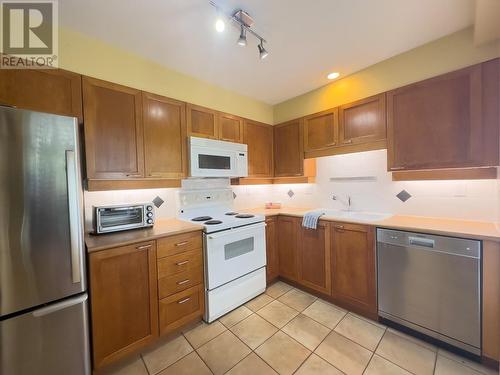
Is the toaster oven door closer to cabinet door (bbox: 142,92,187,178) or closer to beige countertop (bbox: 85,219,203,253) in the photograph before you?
beige countertop (bbox: 85,219,203,253)

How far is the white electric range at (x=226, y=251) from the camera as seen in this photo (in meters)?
1.94

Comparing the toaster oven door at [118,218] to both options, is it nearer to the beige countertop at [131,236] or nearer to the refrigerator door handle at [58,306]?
the beige countertop at [131,236]

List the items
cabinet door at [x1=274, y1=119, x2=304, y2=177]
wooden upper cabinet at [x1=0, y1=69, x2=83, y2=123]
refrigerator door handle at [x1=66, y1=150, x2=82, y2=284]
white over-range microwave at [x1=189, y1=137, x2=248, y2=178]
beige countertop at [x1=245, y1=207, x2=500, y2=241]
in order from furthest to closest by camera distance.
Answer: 1. cabinet door at [x1=274, y1=119, x2=304, y2=177]
2. white over-range microwave at [x1=189, y1=137, x2=248, y2=178]
3. beige countertop at [x1=245, y1=207, x2=500, y2=241]
4. wooden upper cabinet at [x1=0, y1=69, x2=83, y2=123]
5. refrigerator door handle at [x1=66, y1=150, x2=82, y2=284]

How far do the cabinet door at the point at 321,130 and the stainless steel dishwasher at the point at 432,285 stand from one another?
117 centimetres

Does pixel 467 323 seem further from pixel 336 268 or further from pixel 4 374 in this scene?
pixel 4 374

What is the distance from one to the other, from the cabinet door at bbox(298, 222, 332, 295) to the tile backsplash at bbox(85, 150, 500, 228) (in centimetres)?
60

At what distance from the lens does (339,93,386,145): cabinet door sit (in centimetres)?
209

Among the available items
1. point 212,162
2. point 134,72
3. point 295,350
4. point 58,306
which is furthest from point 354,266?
point 134,72

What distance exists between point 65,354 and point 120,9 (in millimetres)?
2241

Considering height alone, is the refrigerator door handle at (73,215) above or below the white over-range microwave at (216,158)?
below

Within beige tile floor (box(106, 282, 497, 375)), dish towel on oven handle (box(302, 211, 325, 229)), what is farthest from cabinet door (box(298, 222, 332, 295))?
beige tile floor (box(106, 282, 497, 375))

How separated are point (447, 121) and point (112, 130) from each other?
9.11 ft

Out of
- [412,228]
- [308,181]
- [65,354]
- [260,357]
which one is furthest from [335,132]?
[65,354]

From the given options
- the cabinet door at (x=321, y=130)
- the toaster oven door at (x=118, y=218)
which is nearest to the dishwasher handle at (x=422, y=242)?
the cabinet door at (x=321, y=130)
